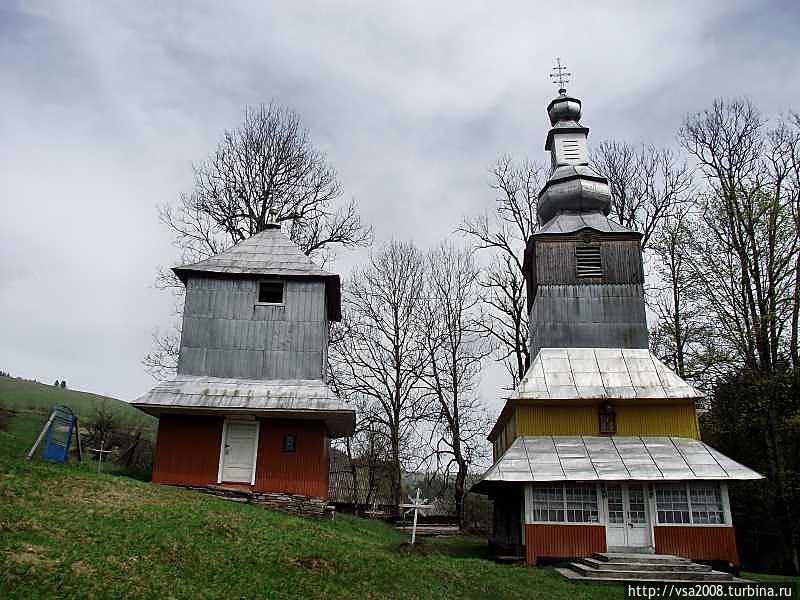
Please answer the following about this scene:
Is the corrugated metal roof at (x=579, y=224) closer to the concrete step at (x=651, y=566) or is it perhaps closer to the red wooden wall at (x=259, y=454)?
the red wooden wall at (x=259, y=454)

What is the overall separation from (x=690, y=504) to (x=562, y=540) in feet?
11.5

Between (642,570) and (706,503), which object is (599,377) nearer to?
(706,503)

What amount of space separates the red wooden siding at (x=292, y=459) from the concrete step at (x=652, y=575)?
7.35 metres

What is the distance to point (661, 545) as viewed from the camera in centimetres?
1772

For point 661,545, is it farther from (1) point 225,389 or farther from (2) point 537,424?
(1) point 225,389

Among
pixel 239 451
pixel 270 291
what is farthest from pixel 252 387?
pixel 270 291

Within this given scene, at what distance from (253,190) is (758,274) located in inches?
742

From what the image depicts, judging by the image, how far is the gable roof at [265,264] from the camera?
67.6 ft

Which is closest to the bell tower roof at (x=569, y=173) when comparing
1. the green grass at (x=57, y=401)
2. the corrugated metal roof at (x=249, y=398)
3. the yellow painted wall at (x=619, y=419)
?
the yellow painted wall at (x=619, y=419)

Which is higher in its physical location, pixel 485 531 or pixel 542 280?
pixel 542 280

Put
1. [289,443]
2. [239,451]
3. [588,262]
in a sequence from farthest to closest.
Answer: [588,262] → [289,443] → [239,451]

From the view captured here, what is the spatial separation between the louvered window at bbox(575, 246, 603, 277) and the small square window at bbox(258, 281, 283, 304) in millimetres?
10035

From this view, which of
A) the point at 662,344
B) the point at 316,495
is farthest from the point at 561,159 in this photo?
the point at 316,495

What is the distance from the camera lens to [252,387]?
1916 centimetres
